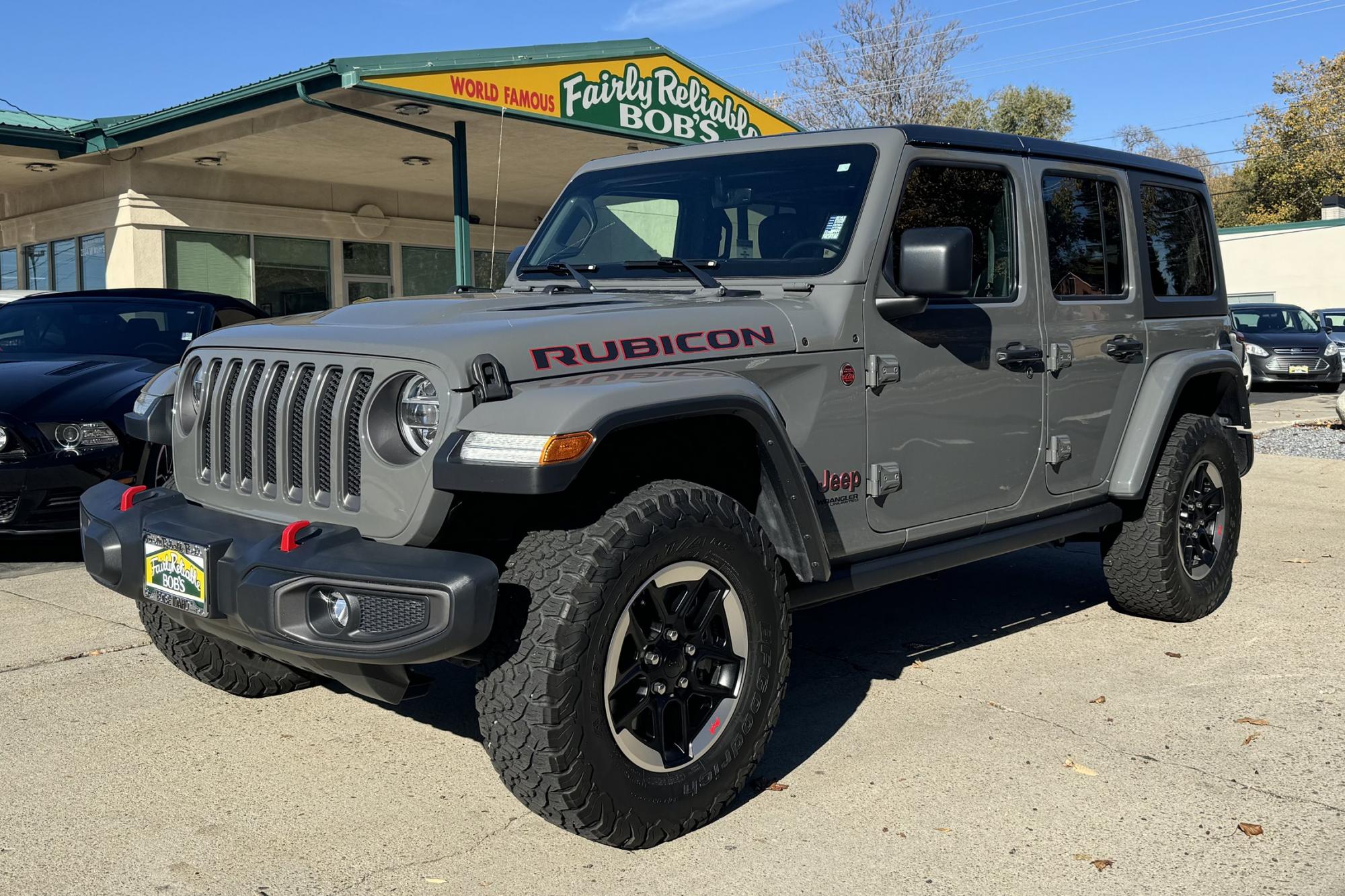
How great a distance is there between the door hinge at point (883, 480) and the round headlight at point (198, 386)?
83.1 inches

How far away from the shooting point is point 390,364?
3285 millimetres

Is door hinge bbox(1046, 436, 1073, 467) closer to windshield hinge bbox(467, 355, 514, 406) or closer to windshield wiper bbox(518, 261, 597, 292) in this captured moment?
windshield wiper bbox(518, 261, 597, 292)

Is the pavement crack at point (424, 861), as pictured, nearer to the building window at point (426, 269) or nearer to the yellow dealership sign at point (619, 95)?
the yellow dealership sign at point (619, 95)

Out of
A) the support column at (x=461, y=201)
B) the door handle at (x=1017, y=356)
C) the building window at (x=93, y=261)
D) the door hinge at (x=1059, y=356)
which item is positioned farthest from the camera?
the building window at (x=93, y=261)

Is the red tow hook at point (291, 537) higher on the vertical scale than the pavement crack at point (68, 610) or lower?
higher

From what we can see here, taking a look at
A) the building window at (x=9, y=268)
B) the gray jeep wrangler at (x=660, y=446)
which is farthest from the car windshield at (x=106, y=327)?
the building window at (x=9, y=268)

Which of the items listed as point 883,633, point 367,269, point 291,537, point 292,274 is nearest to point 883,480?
point 883,633

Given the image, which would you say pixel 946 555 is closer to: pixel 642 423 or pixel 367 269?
pixel 642 423

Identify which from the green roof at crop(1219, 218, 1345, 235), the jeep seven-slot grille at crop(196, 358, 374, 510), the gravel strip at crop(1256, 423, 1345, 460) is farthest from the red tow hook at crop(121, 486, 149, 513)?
the green roof at crop(1219, 218, 1345, 235)

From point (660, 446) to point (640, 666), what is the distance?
66 centimetres

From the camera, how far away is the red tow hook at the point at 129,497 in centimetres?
383

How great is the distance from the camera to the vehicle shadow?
438 cm

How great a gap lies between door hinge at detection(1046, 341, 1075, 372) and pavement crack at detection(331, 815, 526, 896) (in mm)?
2673

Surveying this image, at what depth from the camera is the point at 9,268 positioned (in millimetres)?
22641
